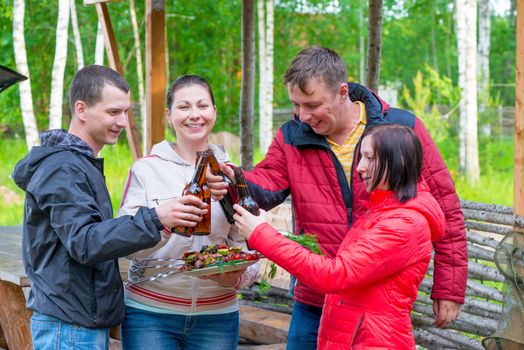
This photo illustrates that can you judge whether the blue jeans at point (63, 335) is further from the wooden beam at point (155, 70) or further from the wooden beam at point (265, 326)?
the wooden beam at point (155, 70)

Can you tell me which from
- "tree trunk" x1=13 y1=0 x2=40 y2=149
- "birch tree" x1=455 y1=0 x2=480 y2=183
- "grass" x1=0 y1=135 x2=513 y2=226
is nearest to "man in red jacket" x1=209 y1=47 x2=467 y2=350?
"grass" x1=0 y1=135 x2=513 y2=226

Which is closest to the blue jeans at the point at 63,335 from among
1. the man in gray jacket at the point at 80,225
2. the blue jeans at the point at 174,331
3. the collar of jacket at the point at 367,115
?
the man in gray jacket at the point at 80,225

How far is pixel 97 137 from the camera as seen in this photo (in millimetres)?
3031

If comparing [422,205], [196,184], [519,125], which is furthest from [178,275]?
[519,125]

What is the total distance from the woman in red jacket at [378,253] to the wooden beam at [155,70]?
3.55m

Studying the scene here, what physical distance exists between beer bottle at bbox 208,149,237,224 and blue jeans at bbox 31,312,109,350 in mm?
633

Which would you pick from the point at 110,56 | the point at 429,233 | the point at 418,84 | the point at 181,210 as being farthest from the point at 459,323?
the point at 418,84

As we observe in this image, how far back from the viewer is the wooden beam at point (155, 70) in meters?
→ 6.36

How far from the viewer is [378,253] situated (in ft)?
9.01

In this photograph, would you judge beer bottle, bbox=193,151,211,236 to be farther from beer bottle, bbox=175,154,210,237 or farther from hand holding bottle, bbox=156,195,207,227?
hand holding bottle, bbox=156,195,207,227

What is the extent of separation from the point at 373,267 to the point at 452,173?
14.1 metres

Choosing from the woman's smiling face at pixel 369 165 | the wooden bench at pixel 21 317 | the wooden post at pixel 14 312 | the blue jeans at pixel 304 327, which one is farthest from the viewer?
the wooden post at pixel 14 312

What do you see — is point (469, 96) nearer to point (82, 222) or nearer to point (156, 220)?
point (156, 220)

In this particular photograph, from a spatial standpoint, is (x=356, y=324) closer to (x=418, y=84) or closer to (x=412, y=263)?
(x=412, y=263)
